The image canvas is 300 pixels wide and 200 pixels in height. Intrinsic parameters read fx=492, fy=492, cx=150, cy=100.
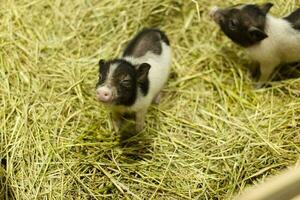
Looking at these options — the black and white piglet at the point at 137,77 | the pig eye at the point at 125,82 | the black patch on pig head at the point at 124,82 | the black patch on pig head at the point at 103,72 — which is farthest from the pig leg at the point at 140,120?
the black patch on pig head at the point at 103,72

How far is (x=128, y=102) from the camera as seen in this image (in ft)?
12.6

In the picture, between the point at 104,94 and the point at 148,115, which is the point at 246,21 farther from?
the point at 104,94

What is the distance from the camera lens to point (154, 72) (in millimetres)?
4203

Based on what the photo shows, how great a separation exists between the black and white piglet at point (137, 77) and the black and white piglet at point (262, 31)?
0.61m

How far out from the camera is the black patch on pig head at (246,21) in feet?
14.3

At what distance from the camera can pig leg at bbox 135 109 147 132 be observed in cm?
412

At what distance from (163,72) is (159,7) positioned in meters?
1.07

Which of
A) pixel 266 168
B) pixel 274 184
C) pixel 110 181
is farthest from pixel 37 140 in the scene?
pixel 274 184

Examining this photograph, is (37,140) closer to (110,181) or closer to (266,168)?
(110,181)

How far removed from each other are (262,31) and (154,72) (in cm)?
103

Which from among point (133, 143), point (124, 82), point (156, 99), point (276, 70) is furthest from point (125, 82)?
point (276, 70)

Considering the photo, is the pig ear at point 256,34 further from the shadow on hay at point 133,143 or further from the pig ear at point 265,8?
the shadow on hay at point 133,143

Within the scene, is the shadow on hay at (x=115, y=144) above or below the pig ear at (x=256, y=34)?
below

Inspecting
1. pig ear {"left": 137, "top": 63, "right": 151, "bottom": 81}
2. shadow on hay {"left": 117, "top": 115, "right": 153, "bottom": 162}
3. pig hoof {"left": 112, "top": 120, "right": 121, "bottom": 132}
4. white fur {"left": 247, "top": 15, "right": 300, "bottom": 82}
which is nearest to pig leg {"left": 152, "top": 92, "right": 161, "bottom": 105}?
shadow on hay {"left": 117, "top": 115, "right": 153, "bottom": 162}
